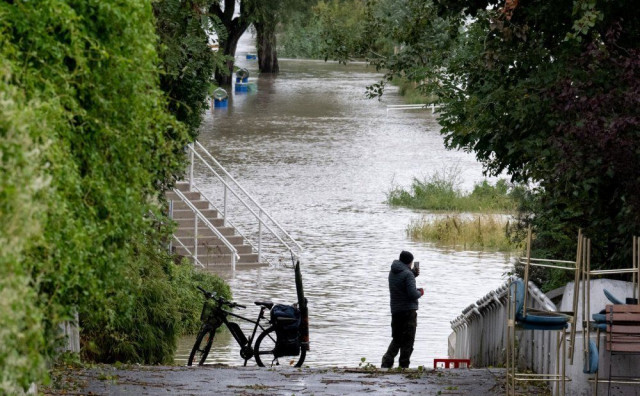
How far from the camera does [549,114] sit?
537 inches

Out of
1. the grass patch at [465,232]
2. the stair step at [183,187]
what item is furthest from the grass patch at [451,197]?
the stair step at [183,187]

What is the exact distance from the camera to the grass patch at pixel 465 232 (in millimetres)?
30078

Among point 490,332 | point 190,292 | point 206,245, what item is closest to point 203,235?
point 206,245

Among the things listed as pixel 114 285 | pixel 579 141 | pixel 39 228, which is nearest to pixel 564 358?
pixel 579 141

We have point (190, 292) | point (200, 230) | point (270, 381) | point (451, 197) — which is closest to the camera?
point (270, 381)

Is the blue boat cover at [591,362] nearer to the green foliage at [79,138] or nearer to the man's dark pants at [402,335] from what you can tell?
the green foliage at [79,138]

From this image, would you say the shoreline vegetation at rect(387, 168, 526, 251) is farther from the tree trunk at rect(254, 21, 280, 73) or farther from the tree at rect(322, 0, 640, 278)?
the tree trunk at rect(254, 21, 280, 73)

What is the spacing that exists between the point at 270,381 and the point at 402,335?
133 inches

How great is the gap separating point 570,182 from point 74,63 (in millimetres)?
6721

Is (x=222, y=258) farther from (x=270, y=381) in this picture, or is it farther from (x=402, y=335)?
(x=270, y=381)

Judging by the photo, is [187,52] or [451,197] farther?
[451,197]

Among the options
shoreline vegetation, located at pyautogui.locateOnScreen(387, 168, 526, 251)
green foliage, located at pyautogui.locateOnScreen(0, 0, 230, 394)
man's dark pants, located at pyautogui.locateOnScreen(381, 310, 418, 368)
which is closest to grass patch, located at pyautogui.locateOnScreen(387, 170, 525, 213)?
shoreline vegetation, located at pyautogui.locateOnScreen(387, 168, 526, 251)

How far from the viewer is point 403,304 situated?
14969mm

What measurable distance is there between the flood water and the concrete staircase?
595mm
